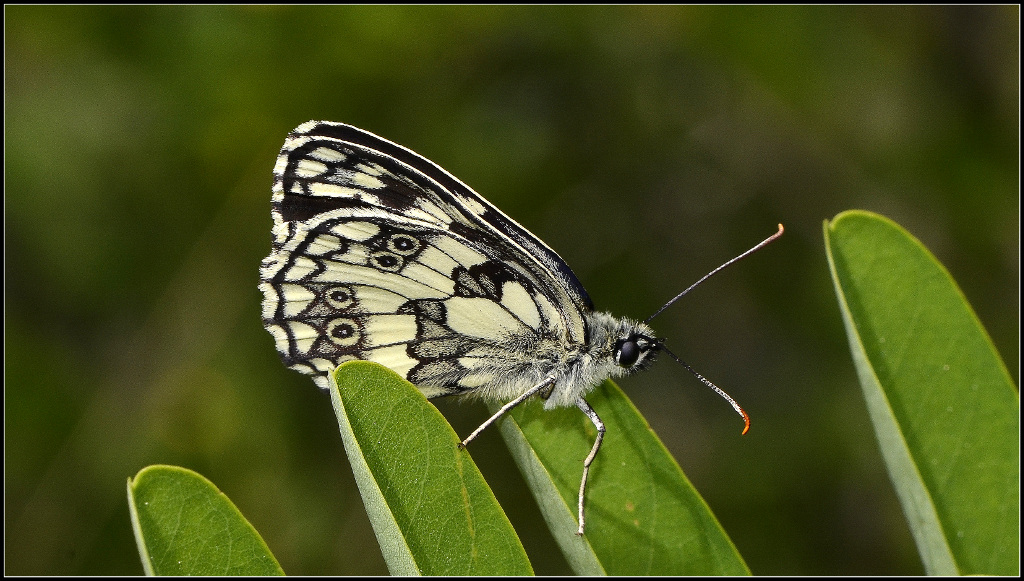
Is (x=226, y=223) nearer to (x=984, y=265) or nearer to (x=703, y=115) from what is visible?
(x=703, y=115)

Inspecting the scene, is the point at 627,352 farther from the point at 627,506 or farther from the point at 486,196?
the point at 486,196

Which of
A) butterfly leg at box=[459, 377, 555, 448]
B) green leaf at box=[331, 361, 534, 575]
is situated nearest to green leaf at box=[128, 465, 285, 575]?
green leaf at box=[331, 361, 534, 575]

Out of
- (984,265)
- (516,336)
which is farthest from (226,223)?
(984,265)

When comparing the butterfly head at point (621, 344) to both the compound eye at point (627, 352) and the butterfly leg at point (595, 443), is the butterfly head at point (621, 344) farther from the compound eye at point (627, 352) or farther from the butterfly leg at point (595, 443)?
the butterfly leg at point (595, 443)

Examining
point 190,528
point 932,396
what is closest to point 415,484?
point 190,528

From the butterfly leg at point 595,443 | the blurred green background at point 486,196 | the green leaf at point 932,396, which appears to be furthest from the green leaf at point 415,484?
the blurred green background at point 486,196
